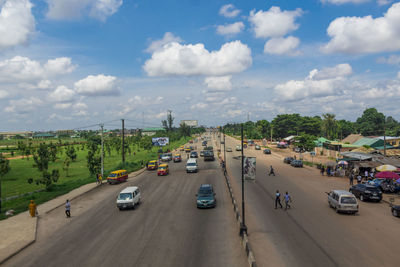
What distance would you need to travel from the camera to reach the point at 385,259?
13930 millimetres

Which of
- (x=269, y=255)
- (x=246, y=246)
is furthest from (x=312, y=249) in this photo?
(x=246, y=246)

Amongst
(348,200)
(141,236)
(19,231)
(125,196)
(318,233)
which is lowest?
(19,231)

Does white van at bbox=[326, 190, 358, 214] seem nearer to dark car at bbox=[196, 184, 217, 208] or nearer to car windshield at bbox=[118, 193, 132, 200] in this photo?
dark car at bbox=[196, 184, 217, 208]

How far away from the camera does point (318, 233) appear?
17562 millimetres

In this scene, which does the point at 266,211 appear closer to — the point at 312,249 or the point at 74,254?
the point at 312,249

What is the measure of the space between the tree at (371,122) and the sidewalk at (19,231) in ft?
463

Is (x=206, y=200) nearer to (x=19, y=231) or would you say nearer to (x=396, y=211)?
(x=19, y=231)

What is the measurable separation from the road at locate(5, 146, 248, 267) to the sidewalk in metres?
0.61

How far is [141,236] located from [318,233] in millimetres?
12184

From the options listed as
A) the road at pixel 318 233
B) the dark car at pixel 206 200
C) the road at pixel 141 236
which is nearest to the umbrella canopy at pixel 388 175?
the road at pixel 318 233

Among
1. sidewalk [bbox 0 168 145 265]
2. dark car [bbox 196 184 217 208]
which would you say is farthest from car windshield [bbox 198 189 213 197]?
sidewalk [bbox 0 168 145 265]

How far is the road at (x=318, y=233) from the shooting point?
46.2 feet

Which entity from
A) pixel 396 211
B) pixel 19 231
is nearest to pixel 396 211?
pixel 396 211

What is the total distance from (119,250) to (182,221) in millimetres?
6071
